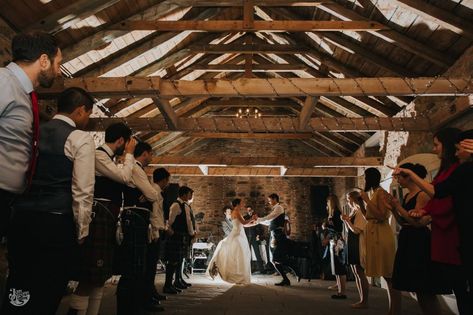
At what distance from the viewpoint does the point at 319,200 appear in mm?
12609

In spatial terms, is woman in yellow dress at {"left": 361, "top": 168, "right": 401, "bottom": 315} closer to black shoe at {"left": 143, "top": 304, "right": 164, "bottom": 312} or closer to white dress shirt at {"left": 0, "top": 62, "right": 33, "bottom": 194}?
black shoe at {"left": 143, "top": 304, "right": 164, "bottom": 312}

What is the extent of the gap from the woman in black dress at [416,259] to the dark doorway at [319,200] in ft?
32.1

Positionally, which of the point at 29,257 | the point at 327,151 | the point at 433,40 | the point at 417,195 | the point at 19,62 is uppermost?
the point at 327,151

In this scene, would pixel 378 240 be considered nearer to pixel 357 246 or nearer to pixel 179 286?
pixel 357 246

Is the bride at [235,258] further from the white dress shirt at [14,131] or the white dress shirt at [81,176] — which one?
the white dress shirt at [14,131]

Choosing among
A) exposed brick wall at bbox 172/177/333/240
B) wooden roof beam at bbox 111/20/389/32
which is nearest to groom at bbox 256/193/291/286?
wooden roof beam at bbox 111/20/389/32

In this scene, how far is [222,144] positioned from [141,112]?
15.6 ft

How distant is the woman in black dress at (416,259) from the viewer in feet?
8.17

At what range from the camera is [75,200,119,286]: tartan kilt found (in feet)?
7.06

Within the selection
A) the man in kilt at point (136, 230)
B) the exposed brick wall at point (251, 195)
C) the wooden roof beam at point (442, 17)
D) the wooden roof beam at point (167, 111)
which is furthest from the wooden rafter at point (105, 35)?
the exposed brick wall at point (251, 195)

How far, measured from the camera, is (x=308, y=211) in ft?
41.7

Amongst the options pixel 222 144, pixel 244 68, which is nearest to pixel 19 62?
pixel 244 68

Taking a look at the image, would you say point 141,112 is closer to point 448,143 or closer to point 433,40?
point 433,40

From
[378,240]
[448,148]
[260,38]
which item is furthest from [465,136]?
[260,38]
